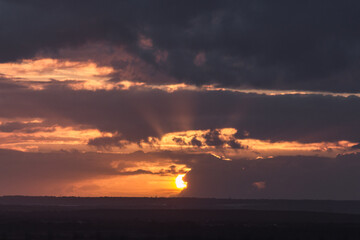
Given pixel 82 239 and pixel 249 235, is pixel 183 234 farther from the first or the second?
pixel 82 239

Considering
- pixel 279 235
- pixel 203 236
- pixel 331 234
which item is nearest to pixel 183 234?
pixel 203 236

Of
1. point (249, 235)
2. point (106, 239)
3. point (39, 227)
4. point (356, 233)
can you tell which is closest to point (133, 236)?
point (106, 239)

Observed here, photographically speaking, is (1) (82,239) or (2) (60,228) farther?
(2) (60,228)

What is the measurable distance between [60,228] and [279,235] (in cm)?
4034

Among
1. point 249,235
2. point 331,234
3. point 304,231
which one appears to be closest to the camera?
point 249,235

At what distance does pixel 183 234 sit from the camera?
4274 inches

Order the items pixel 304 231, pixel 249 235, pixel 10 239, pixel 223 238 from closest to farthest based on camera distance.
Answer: pixel 10 239, pixel 223 238, pixel 249 235, pixel 304 231

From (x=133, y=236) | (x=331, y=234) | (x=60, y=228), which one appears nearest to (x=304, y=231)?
(x=331, y=234)

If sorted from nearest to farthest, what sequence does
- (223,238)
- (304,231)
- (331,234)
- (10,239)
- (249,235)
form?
(10,239), (223,238), (249,235), (331,234), (304,231)

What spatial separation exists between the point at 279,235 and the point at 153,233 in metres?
20.9

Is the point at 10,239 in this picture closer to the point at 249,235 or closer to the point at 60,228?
the point at 60,228

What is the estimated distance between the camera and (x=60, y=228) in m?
123

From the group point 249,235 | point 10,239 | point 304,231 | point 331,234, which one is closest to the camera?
point 10,239

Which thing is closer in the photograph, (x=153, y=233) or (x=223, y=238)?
(x=223, y=238)
